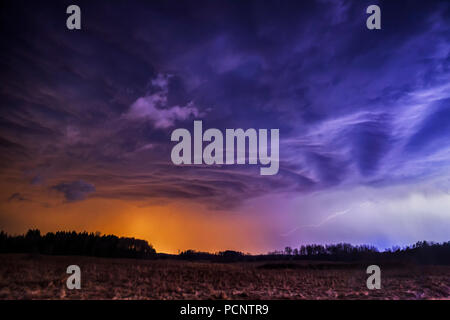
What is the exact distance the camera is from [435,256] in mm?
86625

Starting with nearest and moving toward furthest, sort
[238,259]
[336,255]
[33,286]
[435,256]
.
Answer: [33,286], [435,256], [238,259], [336,255]

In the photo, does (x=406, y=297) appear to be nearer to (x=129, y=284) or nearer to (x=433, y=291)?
(x=433, y=291)

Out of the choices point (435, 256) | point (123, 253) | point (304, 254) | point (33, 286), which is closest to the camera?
point (33, 286)

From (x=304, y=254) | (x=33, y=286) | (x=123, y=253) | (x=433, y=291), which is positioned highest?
(x=33, y=286)

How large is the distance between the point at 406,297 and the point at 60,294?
2066 centimetres

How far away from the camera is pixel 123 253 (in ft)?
309

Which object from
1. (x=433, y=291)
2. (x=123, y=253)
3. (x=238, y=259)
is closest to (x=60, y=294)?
(x=433, y=291)

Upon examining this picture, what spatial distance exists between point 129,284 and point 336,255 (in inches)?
4723
